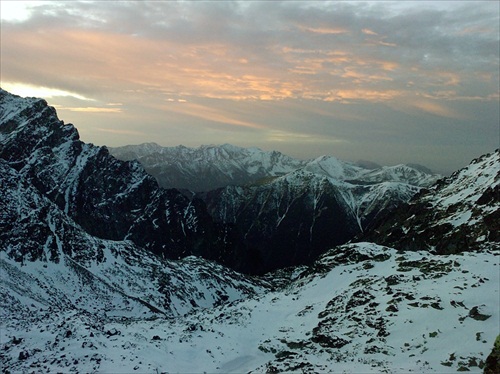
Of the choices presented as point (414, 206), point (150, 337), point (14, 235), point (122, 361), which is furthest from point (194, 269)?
point (122, 361)

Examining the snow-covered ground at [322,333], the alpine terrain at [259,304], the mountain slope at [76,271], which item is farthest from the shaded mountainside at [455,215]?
the mountain slope at [76,271]

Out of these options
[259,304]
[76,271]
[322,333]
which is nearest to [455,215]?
[259,304]

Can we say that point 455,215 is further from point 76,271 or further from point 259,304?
point 76,271

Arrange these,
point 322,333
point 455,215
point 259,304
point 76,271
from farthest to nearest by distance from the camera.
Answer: point 455,215 < point 76,271 < point 259,304 < point 322,333

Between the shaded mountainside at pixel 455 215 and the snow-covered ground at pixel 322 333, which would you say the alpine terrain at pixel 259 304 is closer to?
the snow-covered ground at pixel 322 333

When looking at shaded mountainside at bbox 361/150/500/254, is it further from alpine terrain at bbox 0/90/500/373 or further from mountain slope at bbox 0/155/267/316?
mountain slope at bbox 0/155/267/316

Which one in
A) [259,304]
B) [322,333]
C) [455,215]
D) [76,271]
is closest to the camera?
[322,333]

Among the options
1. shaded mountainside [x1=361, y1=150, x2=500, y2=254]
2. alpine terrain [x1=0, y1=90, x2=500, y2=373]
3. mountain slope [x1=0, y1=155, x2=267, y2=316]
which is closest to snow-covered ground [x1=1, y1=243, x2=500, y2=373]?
alpine terrain [x1=0, y1=90, x2=500, y2=373]

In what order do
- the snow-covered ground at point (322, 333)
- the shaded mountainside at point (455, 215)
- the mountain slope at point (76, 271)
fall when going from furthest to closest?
the shaded mountainside at point (455, 215) → the mountain slope at point (76, 271) → the snow-covered ground at point (322, 333)

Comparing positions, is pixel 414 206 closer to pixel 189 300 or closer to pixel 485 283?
pixel 189 300

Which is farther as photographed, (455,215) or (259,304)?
(455,215)
